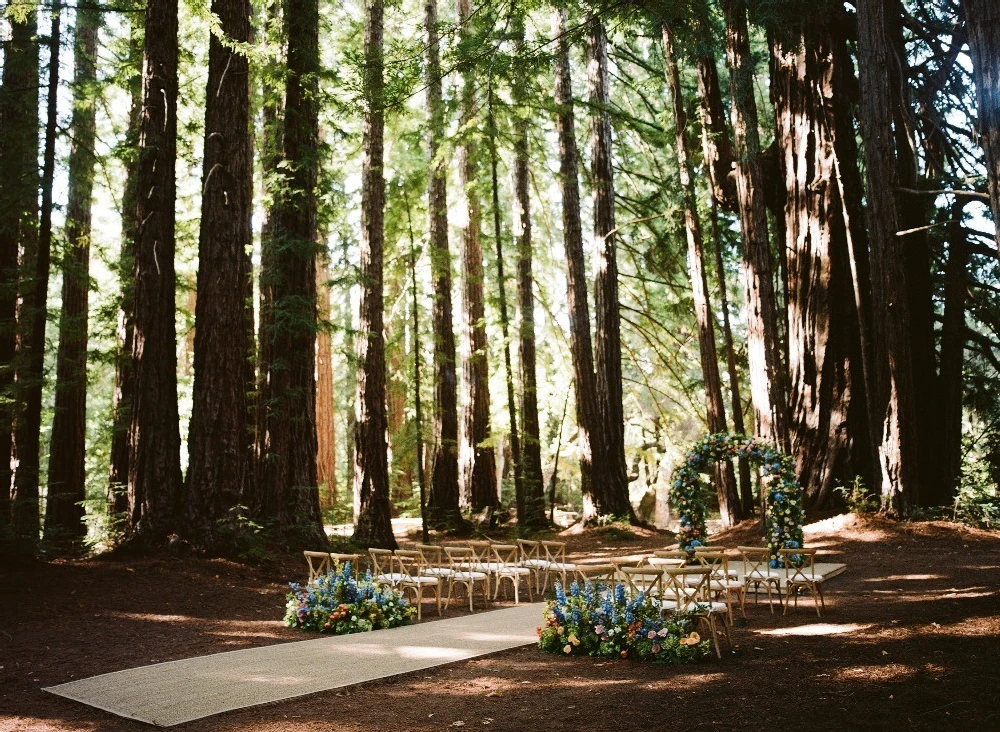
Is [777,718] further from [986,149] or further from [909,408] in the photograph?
[909,408]

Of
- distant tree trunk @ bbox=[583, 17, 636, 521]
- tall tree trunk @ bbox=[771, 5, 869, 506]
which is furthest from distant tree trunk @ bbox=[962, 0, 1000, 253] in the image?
distant tree trunk @ bbox=[583, 17, 636, 521]

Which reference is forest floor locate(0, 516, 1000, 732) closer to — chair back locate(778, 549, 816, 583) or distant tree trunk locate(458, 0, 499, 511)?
chair back locate(778, 549, 816, 583)

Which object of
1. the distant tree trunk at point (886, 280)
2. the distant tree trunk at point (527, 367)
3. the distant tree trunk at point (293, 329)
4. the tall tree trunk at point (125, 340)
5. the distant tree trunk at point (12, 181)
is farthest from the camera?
the distant tree trunk at point (527, 367)

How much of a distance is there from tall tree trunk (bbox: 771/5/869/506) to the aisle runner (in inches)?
338

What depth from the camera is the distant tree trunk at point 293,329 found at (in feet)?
41.5

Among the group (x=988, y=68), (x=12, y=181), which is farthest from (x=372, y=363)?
(x=988, y=68)

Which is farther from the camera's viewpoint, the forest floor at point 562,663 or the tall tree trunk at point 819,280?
the tall tree trunk at point 819,280

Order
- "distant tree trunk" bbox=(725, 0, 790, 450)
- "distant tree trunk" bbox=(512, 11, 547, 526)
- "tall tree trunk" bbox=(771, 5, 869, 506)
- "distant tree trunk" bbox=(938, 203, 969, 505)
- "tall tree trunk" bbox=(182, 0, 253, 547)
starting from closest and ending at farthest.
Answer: "tall tree trunk" bbox=(182, 0, 253, 547) → "distant tree trunk" bbox=(725, 0, 790, 450) → "distant tree trunk" bbox=(938, 203, 969, 505) → "tall tree trunk" bbox=(771, 5, 869, 506) → "distant tree trunk" bbox=(512, 11, 547, 526)

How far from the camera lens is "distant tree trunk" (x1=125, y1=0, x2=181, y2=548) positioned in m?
10.7

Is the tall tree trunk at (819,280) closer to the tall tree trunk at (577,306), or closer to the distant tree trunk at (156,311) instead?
the tall tree trunk at (577,306)

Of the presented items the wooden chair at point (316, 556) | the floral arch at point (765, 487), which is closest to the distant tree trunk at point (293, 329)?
the wooden chair at point (316, 556)

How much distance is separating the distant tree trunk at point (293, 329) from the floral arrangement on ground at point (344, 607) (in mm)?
4161

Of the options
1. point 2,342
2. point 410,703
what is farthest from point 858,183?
point 2,342

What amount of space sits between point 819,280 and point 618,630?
33.4 ft
